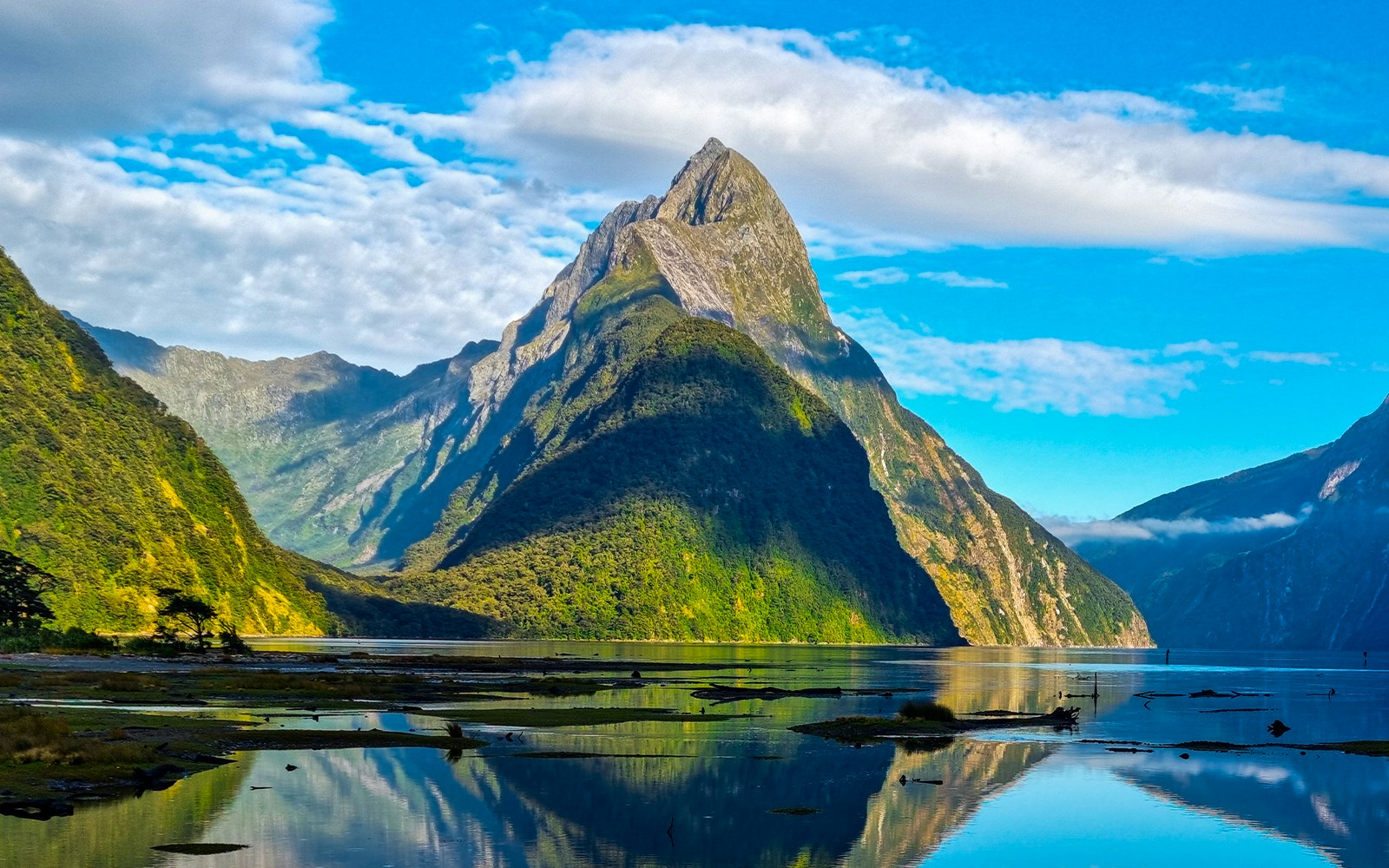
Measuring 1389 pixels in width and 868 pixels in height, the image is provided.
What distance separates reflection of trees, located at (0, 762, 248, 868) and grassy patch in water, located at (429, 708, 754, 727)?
35.3 meters

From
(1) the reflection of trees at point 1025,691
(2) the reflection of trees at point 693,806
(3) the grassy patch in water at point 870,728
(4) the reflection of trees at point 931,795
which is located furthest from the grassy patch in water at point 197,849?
(1) the reflection of trees at point 1025,691

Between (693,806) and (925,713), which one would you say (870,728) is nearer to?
(925,713)

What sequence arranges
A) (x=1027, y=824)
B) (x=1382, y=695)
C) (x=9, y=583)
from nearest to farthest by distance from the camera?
(x=1027, y=824) → (x=9, y=583) → (x=1382, y=695)

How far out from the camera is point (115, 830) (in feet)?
151

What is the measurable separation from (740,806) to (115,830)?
2301 cm

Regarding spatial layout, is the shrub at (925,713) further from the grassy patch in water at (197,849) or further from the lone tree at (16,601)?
the lone tree at (16,601)

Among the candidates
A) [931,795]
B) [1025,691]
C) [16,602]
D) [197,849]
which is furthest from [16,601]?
[197,849]

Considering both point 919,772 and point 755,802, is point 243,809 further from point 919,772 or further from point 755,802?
point 919,772

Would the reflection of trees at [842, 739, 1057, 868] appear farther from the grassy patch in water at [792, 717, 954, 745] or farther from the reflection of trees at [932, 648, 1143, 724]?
the reflection of trees at [932, 648, 1143, 724]

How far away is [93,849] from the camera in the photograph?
4288 cm

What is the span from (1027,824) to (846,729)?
32.6 meters

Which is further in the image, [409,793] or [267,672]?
[267,672]

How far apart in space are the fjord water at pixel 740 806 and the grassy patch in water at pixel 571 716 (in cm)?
350

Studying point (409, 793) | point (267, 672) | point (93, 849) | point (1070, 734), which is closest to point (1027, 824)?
point (409, 793)
